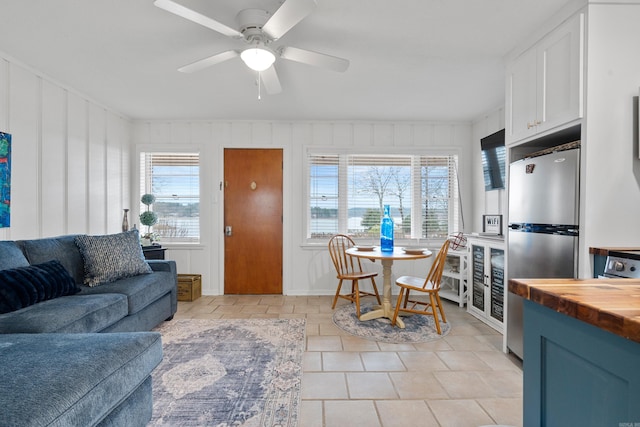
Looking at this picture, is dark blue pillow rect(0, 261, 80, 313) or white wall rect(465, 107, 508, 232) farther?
white wall rect(465, 107, 508, 232)

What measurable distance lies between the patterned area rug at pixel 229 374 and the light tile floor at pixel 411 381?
5.8 inches

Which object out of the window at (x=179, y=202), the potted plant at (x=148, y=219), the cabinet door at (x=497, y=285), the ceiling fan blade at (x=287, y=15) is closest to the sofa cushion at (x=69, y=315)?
the potted plant at (x=148, y=219)

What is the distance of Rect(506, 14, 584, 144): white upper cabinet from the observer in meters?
1.95

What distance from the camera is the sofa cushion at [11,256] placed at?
224 cm

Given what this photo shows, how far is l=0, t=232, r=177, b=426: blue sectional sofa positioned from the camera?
1.13m

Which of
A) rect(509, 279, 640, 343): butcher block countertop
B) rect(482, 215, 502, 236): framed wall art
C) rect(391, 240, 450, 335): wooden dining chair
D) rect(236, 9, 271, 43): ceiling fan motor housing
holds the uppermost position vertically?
rect(236, 9, 271, 43): ceiling fan motor housing

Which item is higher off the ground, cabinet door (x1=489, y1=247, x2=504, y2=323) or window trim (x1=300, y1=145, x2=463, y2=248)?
window trim (x1=300, y1=145, x2=463, y2=248)

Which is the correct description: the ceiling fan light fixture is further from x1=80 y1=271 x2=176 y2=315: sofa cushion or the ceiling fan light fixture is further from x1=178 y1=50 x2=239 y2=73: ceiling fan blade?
x1=80 y1=271 x2=176 y2=315: sofa cushion

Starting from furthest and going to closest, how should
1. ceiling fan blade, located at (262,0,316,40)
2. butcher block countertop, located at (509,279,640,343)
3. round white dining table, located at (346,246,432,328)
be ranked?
1. round white dining table, located at (346,246,432,328)
2. ceiling fan blade, located at (262,0,316,40)
3. butcher block countertop, located at (509,279,640,343)

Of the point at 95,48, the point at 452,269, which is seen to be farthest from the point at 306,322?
the point at 95,48

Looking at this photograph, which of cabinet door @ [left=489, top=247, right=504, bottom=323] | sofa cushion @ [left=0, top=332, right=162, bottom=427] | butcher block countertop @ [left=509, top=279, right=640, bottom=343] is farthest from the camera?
cabinet door @ [left=489, top=247, right=504, bottom=323]

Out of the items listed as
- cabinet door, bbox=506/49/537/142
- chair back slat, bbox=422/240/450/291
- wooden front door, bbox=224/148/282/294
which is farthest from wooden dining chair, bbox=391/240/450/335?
wooden front door, bbox=224/148/282/294

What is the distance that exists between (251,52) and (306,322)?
8.63 feet

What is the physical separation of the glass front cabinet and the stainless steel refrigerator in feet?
1.57
